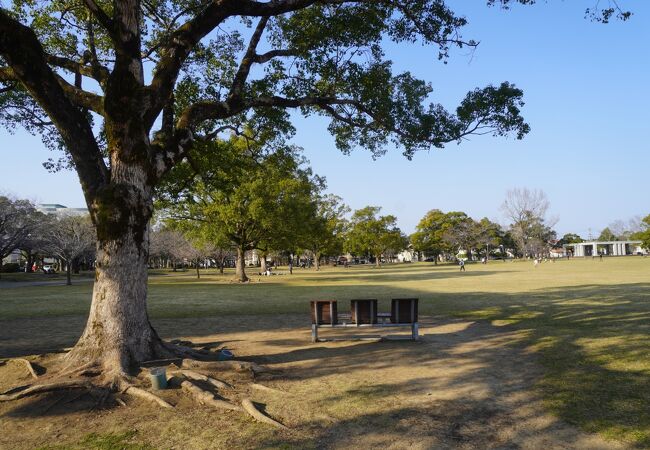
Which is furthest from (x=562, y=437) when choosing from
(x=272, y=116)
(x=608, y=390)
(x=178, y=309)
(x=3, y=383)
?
(x=178, y=309)

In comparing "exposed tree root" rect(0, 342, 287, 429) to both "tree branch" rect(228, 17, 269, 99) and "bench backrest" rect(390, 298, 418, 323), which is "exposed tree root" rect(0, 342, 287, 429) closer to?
"bench backrest" rect(390, 298, 418, 323)

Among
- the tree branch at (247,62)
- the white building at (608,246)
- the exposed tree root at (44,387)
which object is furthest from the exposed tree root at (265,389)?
the white building at (608,246)

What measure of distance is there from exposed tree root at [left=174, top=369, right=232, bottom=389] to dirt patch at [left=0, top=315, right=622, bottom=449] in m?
0.25

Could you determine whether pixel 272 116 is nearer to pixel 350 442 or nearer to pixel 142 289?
pixel 142 289

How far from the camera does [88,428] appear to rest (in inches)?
176

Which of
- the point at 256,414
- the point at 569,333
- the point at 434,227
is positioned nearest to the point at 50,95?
the point at 256,414

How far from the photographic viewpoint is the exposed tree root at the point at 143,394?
5020 mm

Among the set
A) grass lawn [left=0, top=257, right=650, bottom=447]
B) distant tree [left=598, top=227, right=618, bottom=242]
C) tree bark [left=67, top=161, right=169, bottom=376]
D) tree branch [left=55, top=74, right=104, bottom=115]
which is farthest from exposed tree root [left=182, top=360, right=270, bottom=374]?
distant tree [left=598, top=227, right=618, bottom=242]

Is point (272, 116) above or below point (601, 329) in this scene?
above

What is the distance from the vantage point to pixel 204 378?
5832mm

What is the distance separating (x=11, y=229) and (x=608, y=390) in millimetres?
44261

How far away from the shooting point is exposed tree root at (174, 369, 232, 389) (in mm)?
5645

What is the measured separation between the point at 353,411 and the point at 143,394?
2.46 m

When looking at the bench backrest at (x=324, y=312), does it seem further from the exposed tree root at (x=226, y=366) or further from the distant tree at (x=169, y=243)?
the distant tree at (x=169, y=243)
